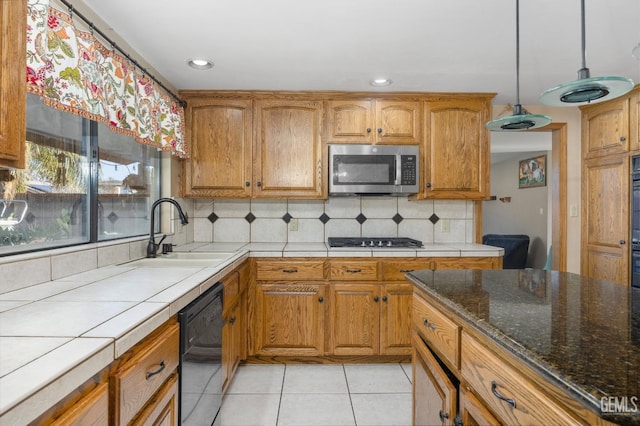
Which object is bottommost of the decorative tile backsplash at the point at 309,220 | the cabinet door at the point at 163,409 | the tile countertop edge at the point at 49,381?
the cabinet door at the point at 163,409

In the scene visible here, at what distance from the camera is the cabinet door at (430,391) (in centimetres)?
106

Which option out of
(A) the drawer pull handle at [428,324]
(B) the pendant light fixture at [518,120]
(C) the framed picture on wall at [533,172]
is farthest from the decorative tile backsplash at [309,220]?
(C) the framed picture on wall at [533,172]

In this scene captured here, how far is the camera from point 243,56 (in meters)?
2.15

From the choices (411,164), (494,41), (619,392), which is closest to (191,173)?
(411,164)

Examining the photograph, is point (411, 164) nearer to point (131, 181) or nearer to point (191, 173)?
point (191, 173)

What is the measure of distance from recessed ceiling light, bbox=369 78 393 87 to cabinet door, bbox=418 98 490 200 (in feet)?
1.43

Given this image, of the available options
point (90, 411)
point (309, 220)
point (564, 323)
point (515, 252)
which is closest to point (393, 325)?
point (309, 220)

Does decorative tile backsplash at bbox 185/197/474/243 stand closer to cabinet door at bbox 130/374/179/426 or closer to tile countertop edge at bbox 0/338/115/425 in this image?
cabinet door at bbox 130/374/179/426

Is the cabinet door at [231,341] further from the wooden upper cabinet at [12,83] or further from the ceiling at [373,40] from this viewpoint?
the ceiling at [373,40]

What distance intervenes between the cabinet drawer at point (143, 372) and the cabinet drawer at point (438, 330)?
92cm

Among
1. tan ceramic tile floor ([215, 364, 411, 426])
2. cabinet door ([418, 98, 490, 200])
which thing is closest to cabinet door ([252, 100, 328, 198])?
cabinet door ([418, 98, 490, 200])

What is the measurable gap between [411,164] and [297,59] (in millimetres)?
Result: 1210

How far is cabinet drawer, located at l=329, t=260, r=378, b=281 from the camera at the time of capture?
2500 millimetres

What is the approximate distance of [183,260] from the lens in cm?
212
